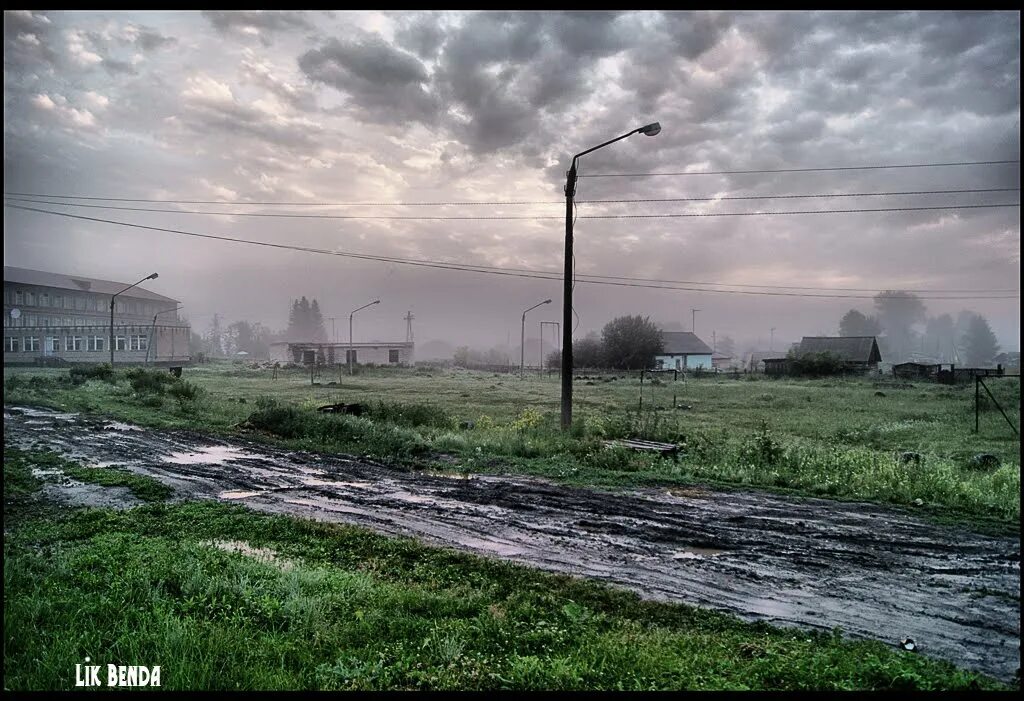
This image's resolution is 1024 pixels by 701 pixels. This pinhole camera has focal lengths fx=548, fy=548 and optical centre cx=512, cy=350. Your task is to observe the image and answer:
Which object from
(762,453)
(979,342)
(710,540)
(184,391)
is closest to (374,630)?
(710,540)

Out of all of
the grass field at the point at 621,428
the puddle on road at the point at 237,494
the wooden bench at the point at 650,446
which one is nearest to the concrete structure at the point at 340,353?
the grass field at the point at 621,428

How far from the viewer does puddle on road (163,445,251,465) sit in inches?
468

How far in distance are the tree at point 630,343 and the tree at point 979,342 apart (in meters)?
46.2

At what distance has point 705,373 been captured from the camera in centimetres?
4916

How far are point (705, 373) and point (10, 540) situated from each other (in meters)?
48.7

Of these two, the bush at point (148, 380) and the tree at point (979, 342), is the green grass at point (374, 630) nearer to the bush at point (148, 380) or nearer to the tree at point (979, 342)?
the bush at point (148, 380)

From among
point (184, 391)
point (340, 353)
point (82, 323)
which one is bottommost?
point (184, 391)

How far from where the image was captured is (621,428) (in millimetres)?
14797

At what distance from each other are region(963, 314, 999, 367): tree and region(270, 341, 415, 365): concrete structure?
67092mm

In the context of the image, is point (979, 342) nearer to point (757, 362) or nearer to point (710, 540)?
point (757, 362)

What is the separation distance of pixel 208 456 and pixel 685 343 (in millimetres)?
64550

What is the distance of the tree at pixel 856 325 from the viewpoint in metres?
83.2

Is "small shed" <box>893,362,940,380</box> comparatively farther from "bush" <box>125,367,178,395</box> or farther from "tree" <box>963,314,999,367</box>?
"bush" <box>125,367,178,395</box>

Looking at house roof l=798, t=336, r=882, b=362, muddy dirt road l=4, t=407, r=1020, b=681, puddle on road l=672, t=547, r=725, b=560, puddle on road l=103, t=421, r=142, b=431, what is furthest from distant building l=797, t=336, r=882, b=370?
puddle on road l=103, t=421, r=142, b=431
